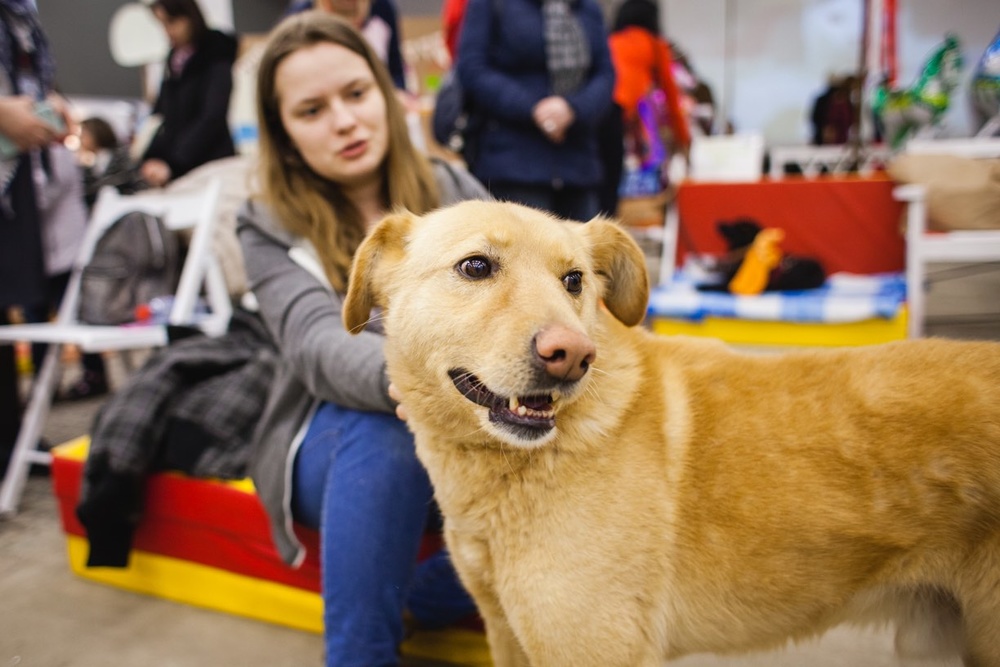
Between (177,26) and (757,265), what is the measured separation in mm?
3277

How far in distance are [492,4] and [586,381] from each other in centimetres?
215

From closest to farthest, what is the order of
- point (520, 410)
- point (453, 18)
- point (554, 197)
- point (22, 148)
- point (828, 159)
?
point (520, 410), point (22, 148), point (554, 197), point (453, 18), point (828, 159)

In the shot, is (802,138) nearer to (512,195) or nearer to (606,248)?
(512,195)

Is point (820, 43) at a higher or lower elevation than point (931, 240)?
higher

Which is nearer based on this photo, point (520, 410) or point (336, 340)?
point (520, 410)

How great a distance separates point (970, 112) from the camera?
113cm

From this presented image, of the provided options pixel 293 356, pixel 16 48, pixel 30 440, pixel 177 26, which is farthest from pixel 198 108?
pixel 293 356

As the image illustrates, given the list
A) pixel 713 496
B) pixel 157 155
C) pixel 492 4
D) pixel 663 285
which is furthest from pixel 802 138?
pixel 713 496

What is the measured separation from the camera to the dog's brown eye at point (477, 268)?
116 cm

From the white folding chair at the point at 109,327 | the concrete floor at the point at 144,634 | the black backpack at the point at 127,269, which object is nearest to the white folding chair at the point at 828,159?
the concrete floor at the point at 144,634

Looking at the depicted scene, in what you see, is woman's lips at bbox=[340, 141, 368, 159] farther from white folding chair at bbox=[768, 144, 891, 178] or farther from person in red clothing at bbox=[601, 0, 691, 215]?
person in red clothing at bbox=[601, 0, 691, 215]

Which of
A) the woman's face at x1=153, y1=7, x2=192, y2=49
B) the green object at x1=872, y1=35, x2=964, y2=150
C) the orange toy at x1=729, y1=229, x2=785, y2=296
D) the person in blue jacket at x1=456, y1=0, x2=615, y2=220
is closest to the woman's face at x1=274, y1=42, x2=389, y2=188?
the person in blue jacket at x1=456, y1=0, x2=615, y2=220

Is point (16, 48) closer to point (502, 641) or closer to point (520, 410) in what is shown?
point (520, 410)

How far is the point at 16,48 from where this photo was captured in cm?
261
